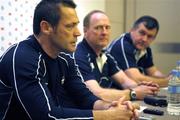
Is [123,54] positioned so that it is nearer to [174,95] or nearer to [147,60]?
[147,60]

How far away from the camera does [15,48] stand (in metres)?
1.68

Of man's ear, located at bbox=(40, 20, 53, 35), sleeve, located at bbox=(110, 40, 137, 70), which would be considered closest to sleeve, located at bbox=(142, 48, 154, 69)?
sleeve, located at bbox=(110, 40, 137, 70)

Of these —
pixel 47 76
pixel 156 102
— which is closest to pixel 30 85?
pixel 47 76

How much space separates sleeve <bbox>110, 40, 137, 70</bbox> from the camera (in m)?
3.17

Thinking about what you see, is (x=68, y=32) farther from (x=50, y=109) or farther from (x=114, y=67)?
(x=114, y=67)

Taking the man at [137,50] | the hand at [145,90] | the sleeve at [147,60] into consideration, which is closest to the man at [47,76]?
the hand at [145,90]

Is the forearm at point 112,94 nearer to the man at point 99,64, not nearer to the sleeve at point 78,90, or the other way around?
the man at point 99,64

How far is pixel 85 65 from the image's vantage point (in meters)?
2.58

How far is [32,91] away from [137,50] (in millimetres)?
1929

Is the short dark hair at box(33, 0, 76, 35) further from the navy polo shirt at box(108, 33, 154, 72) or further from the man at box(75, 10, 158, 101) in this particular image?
the navy polo shirt at box(108, 33, 154, 72)

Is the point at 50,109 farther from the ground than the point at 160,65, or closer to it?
farther from the ground

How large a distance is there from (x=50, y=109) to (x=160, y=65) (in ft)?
9.35

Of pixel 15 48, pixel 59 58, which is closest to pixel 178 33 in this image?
pixel 59 58

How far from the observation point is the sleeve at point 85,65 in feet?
8.37
